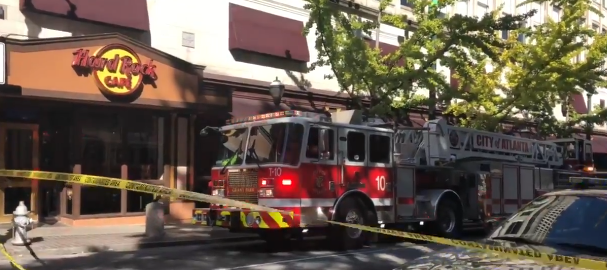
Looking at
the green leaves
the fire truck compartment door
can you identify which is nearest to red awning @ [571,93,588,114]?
the green leaves

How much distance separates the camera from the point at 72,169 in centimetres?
1516

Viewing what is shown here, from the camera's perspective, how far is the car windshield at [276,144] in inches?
436

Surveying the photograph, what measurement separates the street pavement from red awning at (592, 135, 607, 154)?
2236 cm


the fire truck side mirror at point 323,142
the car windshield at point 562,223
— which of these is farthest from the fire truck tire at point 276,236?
the car windshield at point 562,223

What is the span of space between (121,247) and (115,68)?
4673 millimetres

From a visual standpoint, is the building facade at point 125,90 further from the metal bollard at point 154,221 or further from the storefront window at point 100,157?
the metal bollard at point 154,221

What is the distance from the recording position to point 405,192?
1305 cm

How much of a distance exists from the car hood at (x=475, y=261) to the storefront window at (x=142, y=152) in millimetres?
12583

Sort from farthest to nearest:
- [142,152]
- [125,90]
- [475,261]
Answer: [142,152] < [125,90] < [475,261]

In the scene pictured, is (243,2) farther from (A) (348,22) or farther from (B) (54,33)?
(B) (54,33)

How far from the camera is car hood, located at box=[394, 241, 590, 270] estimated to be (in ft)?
13.2

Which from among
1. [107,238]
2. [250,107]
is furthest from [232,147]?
[250,107]

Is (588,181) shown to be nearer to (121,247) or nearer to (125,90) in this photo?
(121,247)

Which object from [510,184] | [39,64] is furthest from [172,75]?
[510,184]
